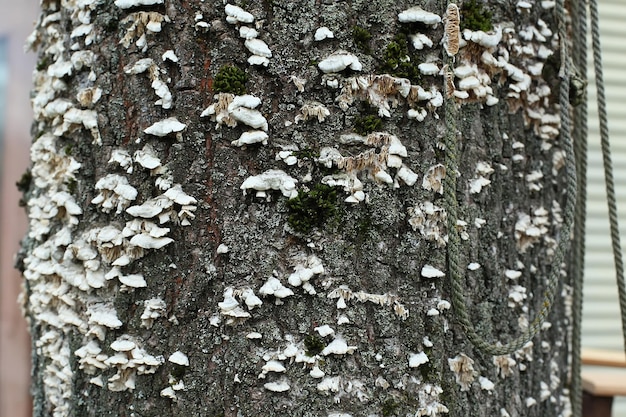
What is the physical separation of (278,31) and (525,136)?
0.51 m

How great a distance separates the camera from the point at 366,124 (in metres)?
0.95

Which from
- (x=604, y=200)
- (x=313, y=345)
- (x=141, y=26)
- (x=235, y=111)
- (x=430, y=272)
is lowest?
(x=604, y=200)

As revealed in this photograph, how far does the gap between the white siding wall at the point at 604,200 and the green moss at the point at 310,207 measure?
7.82ft

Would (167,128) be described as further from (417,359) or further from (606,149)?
(606,149)

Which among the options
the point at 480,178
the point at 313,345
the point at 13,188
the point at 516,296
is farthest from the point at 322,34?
the point at 13,188

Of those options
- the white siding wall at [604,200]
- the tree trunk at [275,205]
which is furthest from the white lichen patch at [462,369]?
the white siding wall at [604,200]

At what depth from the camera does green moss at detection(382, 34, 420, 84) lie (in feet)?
3.14

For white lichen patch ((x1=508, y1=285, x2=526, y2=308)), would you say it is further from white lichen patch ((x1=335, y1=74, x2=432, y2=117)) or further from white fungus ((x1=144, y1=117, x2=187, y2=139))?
white fungus ((x1=144, y1=117, x2=187, y2=139))

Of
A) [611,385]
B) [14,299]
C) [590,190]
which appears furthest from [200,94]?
[590,190]

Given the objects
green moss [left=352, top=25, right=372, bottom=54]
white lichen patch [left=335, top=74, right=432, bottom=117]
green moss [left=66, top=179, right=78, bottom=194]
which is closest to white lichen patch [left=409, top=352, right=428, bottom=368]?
white lichen patch [left=335, top=74, right=432, bottom=117]

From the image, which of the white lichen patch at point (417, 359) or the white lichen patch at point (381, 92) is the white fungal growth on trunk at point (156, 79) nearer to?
the white lichen patch at point (381, 92)

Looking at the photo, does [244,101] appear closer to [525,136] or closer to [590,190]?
[525,136]

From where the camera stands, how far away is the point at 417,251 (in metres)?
0.99

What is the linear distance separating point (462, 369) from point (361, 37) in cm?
58
